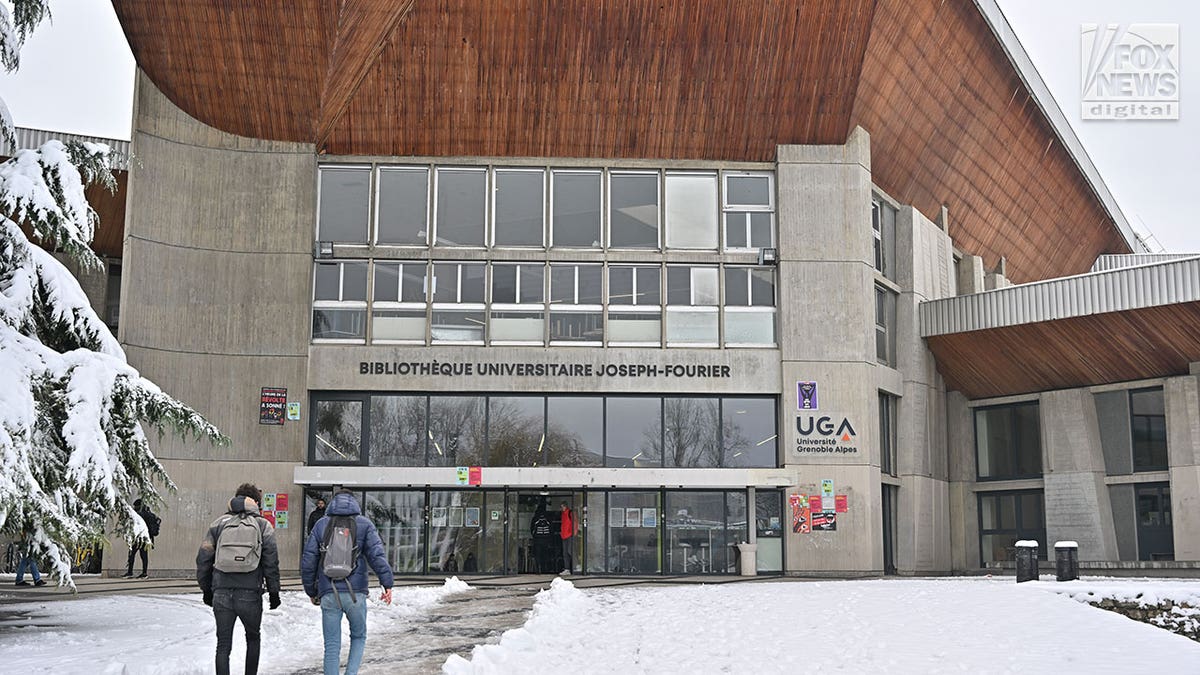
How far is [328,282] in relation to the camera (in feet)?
97.7

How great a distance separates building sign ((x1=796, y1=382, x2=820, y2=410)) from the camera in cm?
2958

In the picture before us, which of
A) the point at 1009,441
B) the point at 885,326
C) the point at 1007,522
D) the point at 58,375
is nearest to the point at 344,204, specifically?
the point at 885,326

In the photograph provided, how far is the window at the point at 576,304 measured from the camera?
29953 mm

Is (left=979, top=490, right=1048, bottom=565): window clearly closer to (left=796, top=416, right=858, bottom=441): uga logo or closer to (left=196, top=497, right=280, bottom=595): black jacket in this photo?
(left=796, top=416, right=858, bottom=441): uga logo

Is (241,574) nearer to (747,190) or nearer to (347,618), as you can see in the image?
(347,618)

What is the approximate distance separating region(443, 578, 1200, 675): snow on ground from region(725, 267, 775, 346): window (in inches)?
460

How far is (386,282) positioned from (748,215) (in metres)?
8.80

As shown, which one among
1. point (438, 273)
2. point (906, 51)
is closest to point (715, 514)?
point (438, 273)

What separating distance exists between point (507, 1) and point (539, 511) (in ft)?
37.6

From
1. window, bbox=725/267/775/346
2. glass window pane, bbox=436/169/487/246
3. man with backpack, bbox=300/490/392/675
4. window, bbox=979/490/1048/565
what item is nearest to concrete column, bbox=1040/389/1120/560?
window, bbox=979/490/1048/565

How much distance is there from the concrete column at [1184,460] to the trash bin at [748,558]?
10.1 meters

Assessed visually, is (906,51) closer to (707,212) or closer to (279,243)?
(707,212)

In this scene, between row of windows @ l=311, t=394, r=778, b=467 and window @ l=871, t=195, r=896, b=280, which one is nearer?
row of windows @ l=311, t=394, r=778, b=467

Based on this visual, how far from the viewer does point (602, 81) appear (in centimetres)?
2877
